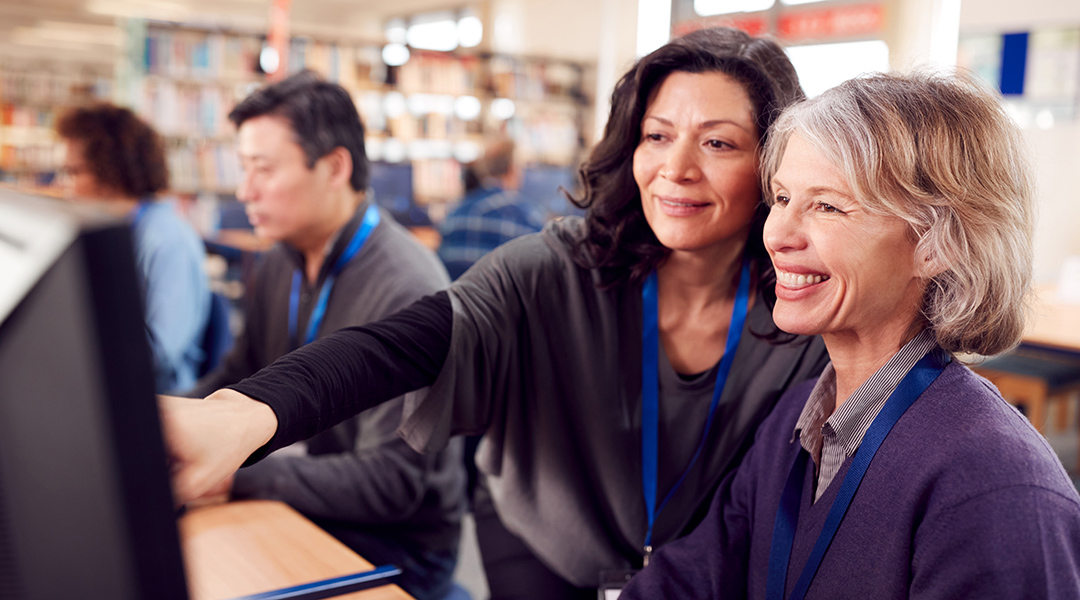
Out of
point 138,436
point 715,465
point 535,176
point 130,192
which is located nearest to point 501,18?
point 535,176

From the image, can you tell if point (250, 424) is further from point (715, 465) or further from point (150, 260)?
point (150, 260)

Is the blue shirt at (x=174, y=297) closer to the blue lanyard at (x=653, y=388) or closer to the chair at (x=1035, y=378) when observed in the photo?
the blue lanyard at (x=653, y=388)

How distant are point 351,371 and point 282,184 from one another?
1098 mm

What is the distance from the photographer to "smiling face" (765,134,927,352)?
98cm

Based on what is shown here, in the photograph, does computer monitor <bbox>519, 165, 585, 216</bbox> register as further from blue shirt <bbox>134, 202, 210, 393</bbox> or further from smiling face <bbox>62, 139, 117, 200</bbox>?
blue shirt <bbox>134, 202, 210, 393</bbox>

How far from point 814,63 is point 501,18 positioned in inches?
179

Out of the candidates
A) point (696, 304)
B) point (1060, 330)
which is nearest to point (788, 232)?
point (696, 304)

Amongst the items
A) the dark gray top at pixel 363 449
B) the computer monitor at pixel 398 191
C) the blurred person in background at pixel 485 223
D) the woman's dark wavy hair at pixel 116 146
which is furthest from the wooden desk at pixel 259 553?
the computer monitor at pixel 398 191

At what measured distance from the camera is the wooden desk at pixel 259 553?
3.64 feet

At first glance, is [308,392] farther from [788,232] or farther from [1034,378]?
[1034,378]

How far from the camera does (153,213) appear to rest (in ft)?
9.25

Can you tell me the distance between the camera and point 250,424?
2.83 ft

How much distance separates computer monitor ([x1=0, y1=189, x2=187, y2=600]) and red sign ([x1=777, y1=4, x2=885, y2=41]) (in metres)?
7.47

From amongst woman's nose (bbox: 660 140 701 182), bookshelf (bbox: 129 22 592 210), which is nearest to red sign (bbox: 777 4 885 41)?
bookshelf (bbox: 129 22 592 210)
